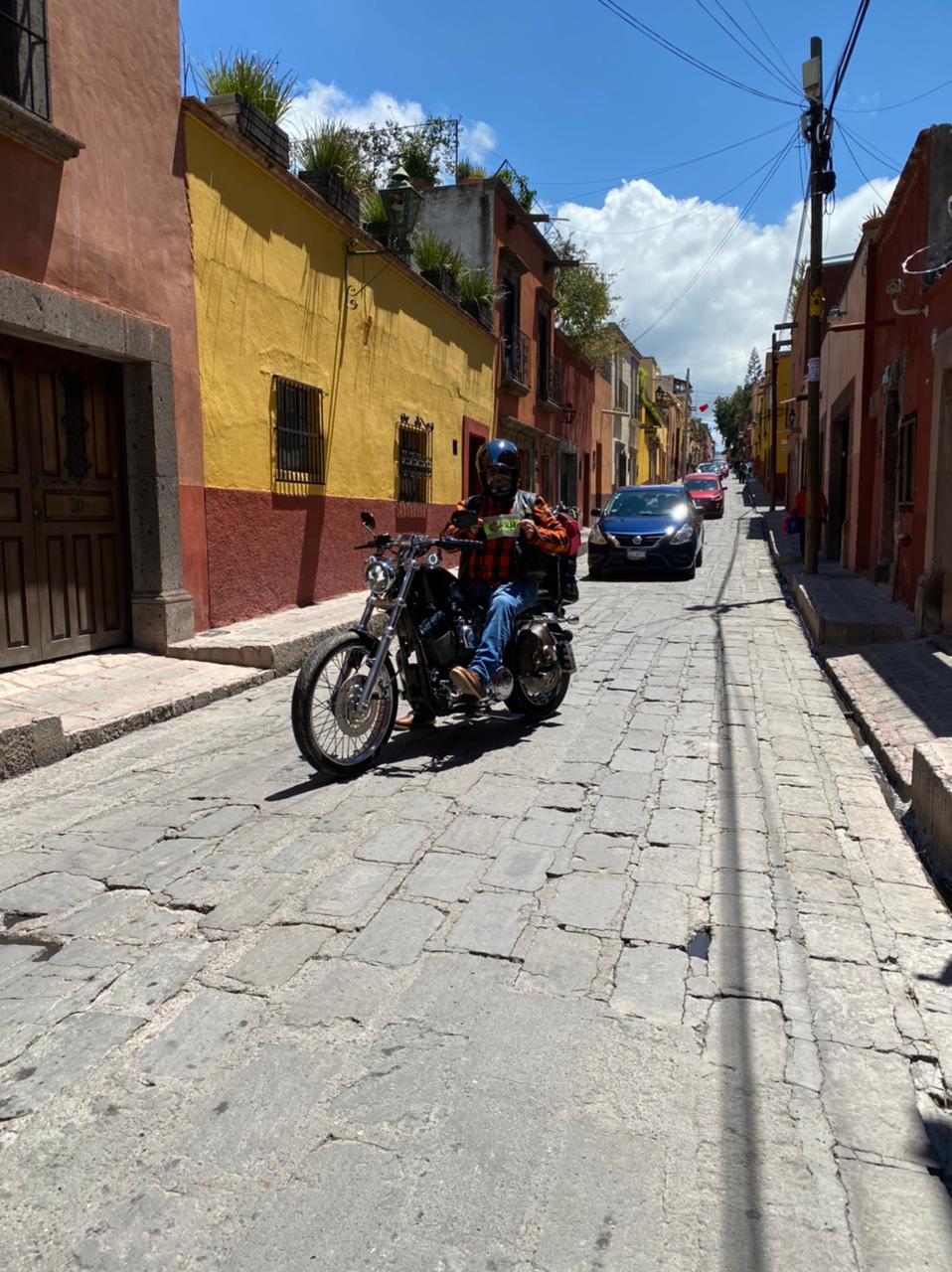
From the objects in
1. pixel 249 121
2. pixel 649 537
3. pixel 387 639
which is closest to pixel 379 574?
pixel 387 639

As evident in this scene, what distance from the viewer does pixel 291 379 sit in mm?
10016

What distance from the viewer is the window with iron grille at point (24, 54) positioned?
614 cm

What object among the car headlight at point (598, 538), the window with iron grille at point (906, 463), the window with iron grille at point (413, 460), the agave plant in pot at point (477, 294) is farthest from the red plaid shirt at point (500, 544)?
the agave plant in pot at point (477, 294)

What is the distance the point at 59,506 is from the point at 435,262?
1015cm

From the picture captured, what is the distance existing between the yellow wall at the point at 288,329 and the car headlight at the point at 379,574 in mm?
4239

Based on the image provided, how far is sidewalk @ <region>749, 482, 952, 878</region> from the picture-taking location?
4204 millimetres

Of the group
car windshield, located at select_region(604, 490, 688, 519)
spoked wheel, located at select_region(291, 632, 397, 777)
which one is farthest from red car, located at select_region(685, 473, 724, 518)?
spoked wheel, located at select_region(291, 632, 397, 777)

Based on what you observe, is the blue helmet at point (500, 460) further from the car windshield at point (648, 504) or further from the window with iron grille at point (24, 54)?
the car windshield at point (648, 504)

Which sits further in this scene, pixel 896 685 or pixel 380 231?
pixel 380 231

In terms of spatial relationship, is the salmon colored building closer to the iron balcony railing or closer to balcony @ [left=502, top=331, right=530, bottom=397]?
balcony @ [left=502, top=331, right=530, bottom=397]

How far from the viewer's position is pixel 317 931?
313 centimetres

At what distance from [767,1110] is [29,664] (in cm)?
594

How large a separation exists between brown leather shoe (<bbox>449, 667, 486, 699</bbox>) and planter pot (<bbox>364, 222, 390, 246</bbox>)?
30.3 feet

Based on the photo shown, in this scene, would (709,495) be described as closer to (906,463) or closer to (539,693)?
(906,463)
